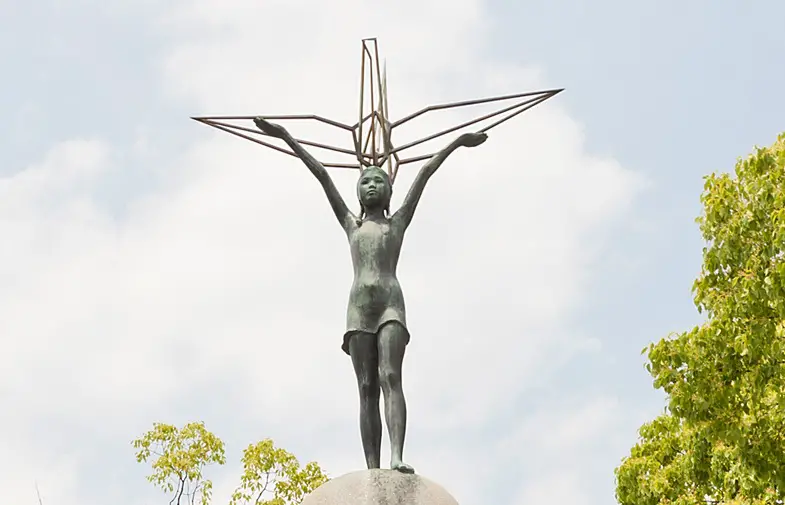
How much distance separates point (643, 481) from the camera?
16.2 m

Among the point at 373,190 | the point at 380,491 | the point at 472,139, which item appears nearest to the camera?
the point at 380,491

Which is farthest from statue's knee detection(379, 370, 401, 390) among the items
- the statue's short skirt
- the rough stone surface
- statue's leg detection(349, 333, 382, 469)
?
the rough stone surface

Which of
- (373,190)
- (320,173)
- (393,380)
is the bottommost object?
(393,380)

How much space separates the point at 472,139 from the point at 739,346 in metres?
4.49

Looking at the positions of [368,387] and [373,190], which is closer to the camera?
[368,387]

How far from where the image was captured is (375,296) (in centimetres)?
823

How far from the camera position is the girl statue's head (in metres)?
8.62

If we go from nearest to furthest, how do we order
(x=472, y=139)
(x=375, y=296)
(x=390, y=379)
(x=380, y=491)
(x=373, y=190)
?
1. (x=380, y=491)
2. (x=390, y=379)
3. (x=375, y=296)
4. (x=373, y=190)
5. (x=472, y=139)

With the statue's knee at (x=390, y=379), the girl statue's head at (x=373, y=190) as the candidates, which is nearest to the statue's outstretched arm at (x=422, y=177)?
the girl statue's head at (x=373, y=190)

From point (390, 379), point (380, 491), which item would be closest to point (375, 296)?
point (390, 379)

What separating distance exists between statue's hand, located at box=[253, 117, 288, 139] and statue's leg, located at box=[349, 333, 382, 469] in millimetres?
1666

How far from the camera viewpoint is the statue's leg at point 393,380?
784 cm

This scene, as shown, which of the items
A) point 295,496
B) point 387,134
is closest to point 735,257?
point 387,134

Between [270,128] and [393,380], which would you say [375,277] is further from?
[270,128]
